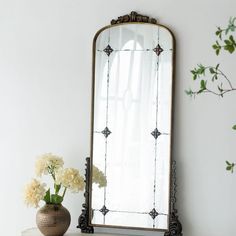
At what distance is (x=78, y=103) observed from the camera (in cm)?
242

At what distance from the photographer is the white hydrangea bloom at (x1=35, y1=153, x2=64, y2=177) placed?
7.41 feet

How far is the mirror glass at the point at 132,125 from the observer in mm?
2283

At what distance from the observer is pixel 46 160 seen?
7.43 ft

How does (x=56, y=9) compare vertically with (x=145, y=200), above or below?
above

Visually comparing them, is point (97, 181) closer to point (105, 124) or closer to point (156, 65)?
point (105, 124)

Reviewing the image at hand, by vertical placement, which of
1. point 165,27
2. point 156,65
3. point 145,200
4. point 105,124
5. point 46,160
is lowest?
point 145,200

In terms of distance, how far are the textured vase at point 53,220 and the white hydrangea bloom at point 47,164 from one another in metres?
0.19


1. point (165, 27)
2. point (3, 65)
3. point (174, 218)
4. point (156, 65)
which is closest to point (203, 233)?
point (174, 218)

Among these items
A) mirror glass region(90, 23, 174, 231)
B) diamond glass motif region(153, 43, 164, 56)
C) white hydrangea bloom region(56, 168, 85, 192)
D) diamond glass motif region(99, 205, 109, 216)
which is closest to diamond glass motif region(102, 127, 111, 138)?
mirror glass region(90, 23, 174, 231)

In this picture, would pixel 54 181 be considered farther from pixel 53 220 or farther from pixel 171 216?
pixel 171 216

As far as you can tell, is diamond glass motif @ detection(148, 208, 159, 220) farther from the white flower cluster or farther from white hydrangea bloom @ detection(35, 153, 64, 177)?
white hydrangea bloom @ detection(35, 153, 64, 177)

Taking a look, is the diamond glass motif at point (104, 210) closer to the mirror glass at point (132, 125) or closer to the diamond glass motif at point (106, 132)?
the mirror glass at point (132, 125)

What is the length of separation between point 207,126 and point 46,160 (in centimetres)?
88

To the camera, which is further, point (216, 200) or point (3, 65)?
point (3, 65)
